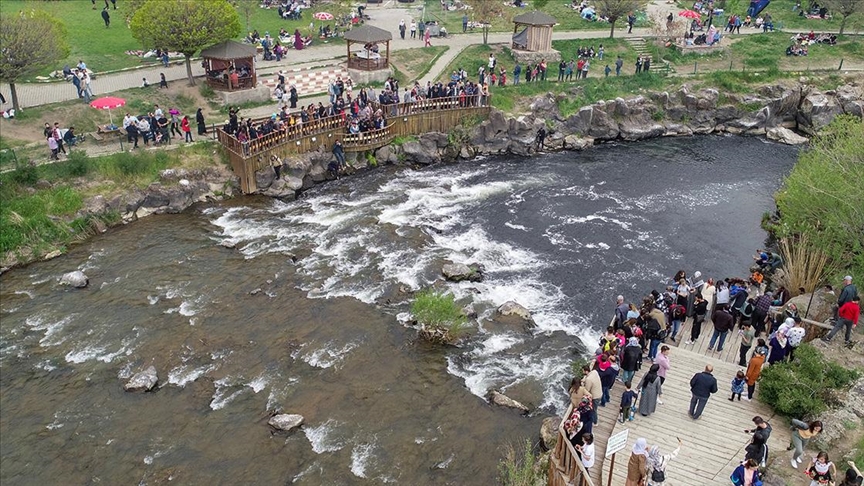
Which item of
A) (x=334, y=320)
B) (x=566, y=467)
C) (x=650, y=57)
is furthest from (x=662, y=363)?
(x=650, y=57)

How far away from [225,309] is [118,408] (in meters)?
5.28

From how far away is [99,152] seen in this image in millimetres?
32531

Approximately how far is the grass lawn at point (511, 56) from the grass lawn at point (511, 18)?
177 inches

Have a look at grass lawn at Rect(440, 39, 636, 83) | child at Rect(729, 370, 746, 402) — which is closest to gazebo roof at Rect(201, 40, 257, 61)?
grass lawn at Rect(440, 39, 636, 83)

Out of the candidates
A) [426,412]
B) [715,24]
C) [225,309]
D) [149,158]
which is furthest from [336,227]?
[715,24]

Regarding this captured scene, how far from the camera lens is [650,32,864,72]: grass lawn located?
160 ft

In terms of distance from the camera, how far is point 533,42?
4666cm

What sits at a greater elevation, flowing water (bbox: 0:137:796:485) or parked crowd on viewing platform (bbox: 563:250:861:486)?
parked crowd on viewing platform (bbox: 563:250:861:486)

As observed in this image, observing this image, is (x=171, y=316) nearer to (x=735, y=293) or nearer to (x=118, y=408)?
(x=118, y=408)

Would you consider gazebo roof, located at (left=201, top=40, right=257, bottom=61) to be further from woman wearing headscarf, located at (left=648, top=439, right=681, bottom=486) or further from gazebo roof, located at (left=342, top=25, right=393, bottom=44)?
woman wearing headscarf, located at (left=648, top=439, right=681, bottom=486)

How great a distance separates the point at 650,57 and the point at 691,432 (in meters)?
38.3

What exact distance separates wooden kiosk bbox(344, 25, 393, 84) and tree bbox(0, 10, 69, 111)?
617 inches

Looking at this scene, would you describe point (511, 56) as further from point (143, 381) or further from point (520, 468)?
point (520, 468)

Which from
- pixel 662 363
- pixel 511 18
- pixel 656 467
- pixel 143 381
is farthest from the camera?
pixel 511 18
